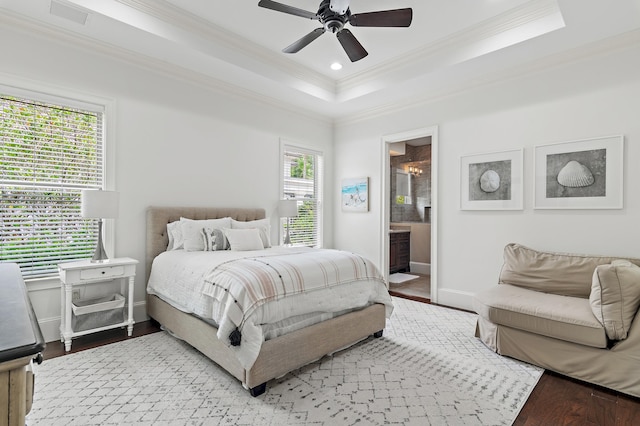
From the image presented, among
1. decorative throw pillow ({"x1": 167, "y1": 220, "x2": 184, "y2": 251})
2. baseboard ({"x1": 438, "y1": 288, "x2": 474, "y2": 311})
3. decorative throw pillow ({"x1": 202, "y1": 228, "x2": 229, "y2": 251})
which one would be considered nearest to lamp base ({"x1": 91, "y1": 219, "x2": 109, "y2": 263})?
decorative throw pillow ({"x1": 167, "y1": 220, "x2": 184, "y2": 251})

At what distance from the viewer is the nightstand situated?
9.25 feet

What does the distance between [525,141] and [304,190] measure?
123 inches

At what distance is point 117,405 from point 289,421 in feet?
3.61

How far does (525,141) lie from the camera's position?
367 centimetres

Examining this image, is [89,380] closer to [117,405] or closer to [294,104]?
[117,405]

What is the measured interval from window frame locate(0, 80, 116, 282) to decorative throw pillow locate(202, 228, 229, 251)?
91 cm

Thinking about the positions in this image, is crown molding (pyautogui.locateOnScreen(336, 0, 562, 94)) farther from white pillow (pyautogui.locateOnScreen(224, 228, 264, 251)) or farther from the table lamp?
the table lamp

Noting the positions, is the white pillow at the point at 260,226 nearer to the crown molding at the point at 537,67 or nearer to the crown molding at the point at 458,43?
the crown molding at the point at 458,43

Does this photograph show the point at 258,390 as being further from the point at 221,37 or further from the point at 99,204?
the point at 221,37

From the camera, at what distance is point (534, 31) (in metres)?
3.01

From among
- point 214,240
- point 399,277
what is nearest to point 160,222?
point 214,240

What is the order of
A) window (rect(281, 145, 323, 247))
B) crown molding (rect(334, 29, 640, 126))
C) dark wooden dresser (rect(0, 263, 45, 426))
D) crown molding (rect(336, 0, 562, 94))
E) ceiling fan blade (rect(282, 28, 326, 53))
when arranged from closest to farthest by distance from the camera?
dark wooden dresser (rect(0, 263, 45, 426)), ceiling fan blade (rect(282, 28, 326, 53)), crown molding (rect(336, 0, 562, 94)), crown molding (rect(334, 29, 640, 126)), window (rect(281, 145, 323, 247))

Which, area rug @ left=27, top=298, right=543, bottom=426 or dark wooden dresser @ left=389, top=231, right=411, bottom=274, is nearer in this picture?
area rug @ left=27, top=298, right=543, bottom=426

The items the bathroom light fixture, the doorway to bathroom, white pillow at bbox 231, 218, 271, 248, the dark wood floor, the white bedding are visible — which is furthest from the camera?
the bathroom light fixture
